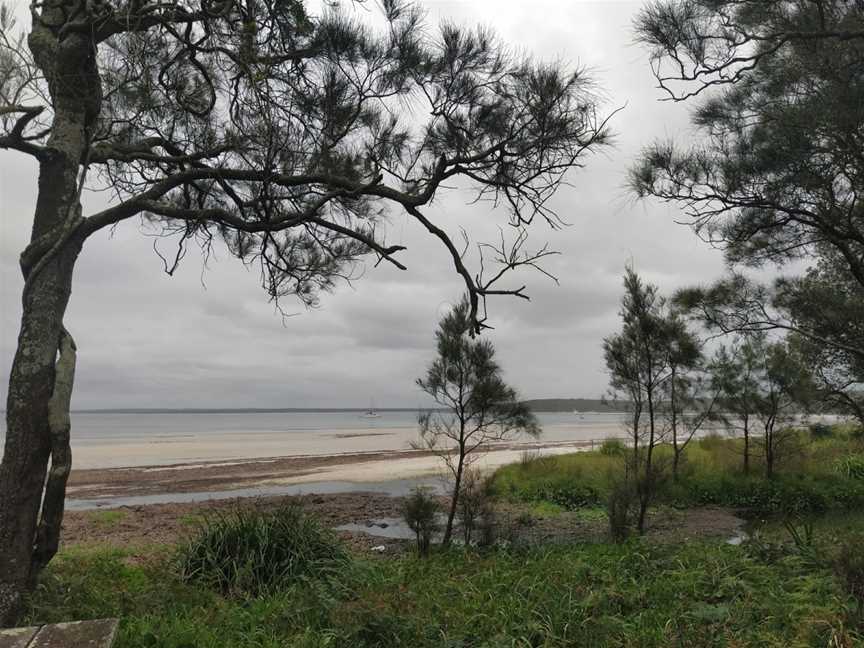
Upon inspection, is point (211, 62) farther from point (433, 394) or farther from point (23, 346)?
point (433, 394)

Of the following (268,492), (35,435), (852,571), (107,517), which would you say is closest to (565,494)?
(268,492)

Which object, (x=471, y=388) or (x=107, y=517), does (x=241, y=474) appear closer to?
(x=107, y=517)

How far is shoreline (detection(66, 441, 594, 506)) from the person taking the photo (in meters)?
21.0

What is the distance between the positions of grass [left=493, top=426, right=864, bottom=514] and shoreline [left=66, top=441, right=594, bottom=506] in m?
2.21

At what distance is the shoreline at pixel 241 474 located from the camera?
68.9 ft

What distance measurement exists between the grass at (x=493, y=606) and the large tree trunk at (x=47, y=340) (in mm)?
525

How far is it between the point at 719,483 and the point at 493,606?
559 inches

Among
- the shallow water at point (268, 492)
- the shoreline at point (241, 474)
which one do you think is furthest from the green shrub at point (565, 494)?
the shallow water at point (268, 492)

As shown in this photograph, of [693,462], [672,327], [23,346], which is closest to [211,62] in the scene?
[23,346]

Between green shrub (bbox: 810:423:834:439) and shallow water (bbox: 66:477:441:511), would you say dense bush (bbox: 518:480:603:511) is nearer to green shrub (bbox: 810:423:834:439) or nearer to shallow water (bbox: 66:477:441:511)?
shallow water (bbox: 66:477:441:511)

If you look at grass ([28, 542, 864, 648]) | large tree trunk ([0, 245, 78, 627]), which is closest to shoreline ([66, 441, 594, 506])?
grass ([28, 542, 864, 648])

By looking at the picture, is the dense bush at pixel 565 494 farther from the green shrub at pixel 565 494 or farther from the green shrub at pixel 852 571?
the green shrub at pixel 852 571

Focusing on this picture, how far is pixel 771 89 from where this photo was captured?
594cm

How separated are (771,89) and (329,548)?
21.2 ft
